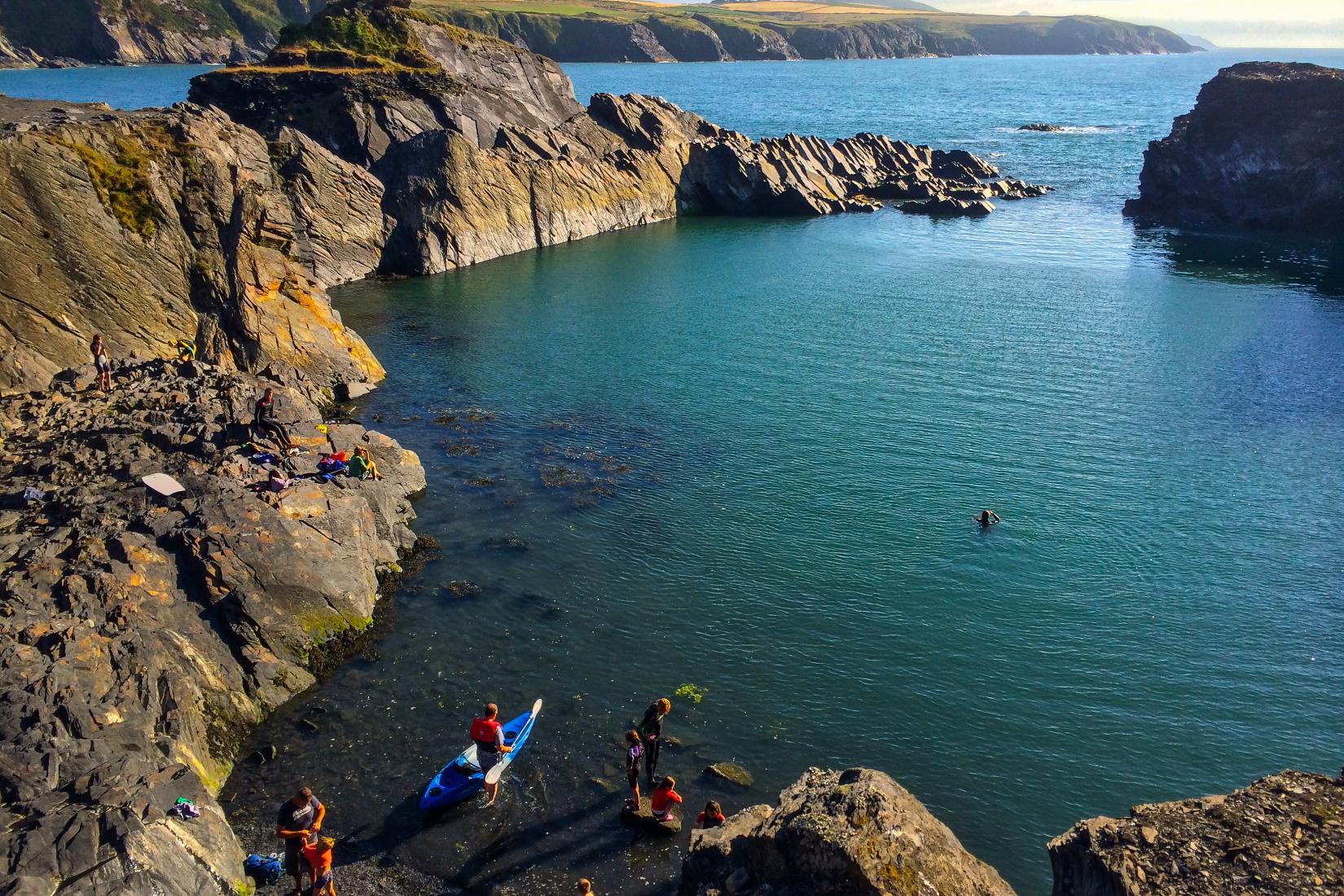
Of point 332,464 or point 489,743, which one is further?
point 332,464

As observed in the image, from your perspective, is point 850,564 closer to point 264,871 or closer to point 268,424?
point 264,871

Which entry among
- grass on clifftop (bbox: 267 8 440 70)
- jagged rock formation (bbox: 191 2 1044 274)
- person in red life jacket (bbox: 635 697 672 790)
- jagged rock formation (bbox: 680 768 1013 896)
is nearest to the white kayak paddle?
person in red life jacket (bbox: 635 697 672 790)

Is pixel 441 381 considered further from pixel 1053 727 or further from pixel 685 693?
pixel 1053 727

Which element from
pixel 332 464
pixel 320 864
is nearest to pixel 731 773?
pixel 320 864

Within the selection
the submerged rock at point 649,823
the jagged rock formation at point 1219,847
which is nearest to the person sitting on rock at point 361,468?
the submerged rock at point 649,823

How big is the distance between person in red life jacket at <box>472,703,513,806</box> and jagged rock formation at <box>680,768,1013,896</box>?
7.08m

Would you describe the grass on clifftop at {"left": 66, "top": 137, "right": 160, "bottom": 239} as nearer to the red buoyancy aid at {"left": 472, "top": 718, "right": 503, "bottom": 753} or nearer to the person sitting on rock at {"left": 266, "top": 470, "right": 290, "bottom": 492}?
the person sitting on rock at {"left": 266, "top": 470, "right": 290, "bottom": 492}

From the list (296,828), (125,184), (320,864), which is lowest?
(320,864)

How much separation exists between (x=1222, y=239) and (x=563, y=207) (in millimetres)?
69522

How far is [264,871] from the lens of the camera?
20797 mm

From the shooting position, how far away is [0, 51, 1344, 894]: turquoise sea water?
2520 cm

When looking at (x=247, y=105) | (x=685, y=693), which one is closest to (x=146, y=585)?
(x=685, y=693)

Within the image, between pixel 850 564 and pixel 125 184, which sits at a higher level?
pixel 125 184

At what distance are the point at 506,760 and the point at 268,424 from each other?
63.4 ft
